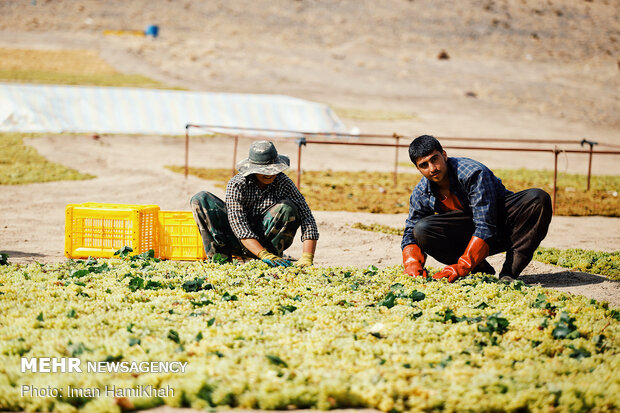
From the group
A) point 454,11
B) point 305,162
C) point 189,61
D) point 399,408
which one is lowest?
point 399,408

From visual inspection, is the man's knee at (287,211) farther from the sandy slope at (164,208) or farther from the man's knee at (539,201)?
the man's knee at (539,201)

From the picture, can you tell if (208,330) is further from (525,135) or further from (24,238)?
(525,135)

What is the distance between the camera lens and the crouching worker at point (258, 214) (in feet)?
21.0

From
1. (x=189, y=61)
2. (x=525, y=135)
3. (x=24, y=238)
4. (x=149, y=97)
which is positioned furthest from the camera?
(x=189, y=61)

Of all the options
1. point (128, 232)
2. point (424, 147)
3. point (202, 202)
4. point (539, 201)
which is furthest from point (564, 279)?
point (128, 232)

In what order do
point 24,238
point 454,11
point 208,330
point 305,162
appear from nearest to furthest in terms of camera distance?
1. point 208,330
2. point 24,238
3. point 305,162
4. point 454,11

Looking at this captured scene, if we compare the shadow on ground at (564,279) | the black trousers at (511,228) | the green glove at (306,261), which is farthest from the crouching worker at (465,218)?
the green glove at (306,261)

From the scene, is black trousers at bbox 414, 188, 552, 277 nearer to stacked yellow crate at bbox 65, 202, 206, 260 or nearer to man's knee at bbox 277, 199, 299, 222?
man's knee at bbox 277, 199, 299, 222

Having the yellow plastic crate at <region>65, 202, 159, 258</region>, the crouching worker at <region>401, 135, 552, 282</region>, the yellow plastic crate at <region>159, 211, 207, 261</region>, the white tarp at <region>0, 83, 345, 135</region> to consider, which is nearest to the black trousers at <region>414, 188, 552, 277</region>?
the crouching worker at <region>401, 135, 552, 282</region>

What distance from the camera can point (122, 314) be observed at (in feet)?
15.9

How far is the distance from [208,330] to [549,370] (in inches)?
80.9

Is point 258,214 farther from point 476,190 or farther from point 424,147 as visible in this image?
point 476,190

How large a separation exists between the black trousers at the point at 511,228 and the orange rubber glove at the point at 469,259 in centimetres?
26

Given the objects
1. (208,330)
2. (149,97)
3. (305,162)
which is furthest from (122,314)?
(149,97)
